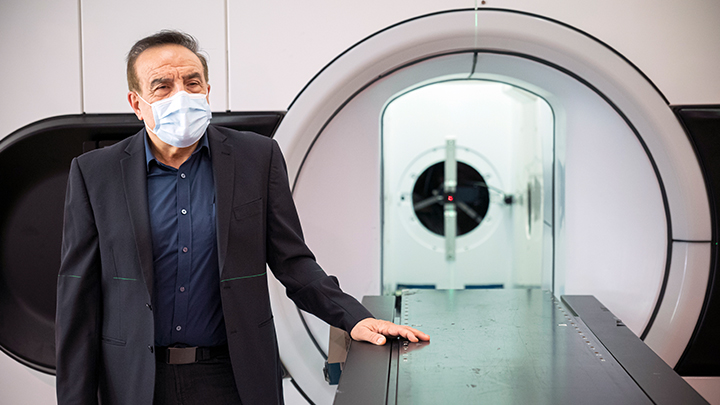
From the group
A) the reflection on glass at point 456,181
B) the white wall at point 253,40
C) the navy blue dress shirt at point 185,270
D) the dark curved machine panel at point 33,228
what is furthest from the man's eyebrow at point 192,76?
the reflection on glass at point 456,181

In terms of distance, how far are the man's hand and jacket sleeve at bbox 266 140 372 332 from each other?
16 mm

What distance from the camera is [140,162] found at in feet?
4.32

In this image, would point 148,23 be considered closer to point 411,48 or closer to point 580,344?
point 411,48

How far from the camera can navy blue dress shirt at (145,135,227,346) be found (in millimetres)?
1289

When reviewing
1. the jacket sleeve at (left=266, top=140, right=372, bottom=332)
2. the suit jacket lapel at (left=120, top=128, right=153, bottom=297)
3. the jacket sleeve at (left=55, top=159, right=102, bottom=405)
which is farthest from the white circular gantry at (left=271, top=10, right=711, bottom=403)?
the jacket sleeve at (left=55, top=159, right=102, bottom=405)

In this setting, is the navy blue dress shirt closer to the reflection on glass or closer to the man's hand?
the man's hand

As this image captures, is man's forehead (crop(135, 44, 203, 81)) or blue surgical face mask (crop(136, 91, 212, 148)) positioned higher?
man's forehead (crop(135, 44, 203, 81))

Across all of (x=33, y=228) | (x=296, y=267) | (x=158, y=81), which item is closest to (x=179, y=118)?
(x=158, y=81)

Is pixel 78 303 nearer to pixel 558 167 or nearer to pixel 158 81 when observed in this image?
pixel 158 81

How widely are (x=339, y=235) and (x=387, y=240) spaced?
11.6 inches

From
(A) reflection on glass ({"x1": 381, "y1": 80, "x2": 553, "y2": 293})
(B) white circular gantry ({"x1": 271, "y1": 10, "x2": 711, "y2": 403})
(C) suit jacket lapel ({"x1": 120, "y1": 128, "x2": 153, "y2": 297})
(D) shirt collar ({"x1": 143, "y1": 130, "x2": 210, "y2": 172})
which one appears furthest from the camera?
(A) reflection on glass ({"x1": 381, "y1": 80, "x2": 553, "y2": 293})

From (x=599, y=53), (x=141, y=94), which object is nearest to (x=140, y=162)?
(x=141, y=94)

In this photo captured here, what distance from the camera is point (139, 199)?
1285 mm

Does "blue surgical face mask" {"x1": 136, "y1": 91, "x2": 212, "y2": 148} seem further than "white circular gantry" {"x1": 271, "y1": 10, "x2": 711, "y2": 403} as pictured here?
No
